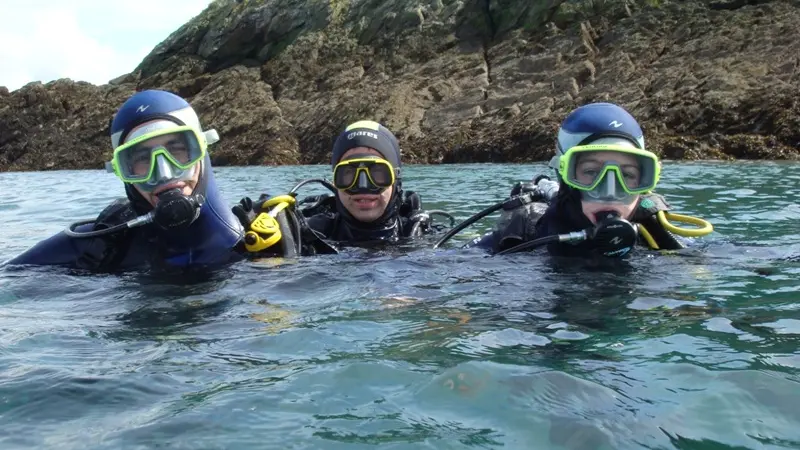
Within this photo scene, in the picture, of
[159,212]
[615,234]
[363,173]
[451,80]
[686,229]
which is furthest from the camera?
[451,80]

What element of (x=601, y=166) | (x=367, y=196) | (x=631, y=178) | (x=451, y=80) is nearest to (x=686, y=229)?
(x=631, y=178)

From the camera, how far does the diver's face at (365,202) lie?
5.47 meters

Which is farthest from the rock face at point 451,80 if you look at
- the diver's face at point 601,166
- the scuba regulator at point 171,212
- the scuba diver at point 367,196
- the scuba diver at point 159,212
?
the scuba regulator at point 171,212

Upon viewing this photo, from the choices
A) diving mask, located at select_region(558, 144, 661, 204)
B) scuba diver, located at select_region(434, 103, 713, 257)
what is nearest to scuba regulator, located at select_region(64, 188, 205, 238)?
scuba diver, located at select_region(434, 103, 713, 257)

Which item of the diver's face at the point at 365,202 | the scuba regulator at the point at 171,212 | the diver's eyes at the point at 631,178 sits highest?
the diver's eyes at the point at 631,178

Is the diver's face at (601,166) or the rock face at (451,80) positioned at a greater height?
the rock face at (451,80)

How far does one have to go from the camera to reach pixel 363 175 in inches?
210

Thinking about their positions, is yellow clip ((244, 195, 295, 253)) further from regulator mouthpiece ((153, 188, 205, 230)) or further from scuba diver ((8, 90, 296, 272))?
regulator mouthpiece ((153, 188, 205, 230))

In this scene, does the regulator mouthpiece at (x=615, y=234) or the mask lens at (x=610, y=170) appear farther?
the mask lens at (x=610, y=170)

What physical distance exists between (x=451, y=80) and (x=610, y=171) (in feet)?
80.4

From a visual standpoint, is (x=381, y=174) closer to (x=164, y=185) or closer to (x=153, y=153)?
(x=164, y=185)

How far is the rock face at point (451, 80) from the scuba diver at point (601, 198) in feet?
44.2

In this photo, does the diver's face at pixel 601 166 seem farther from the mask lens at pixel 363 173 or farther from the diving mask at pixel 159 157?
the diving mask at pixel 159 157

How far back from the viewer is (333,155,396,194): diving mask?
5.30 meters
